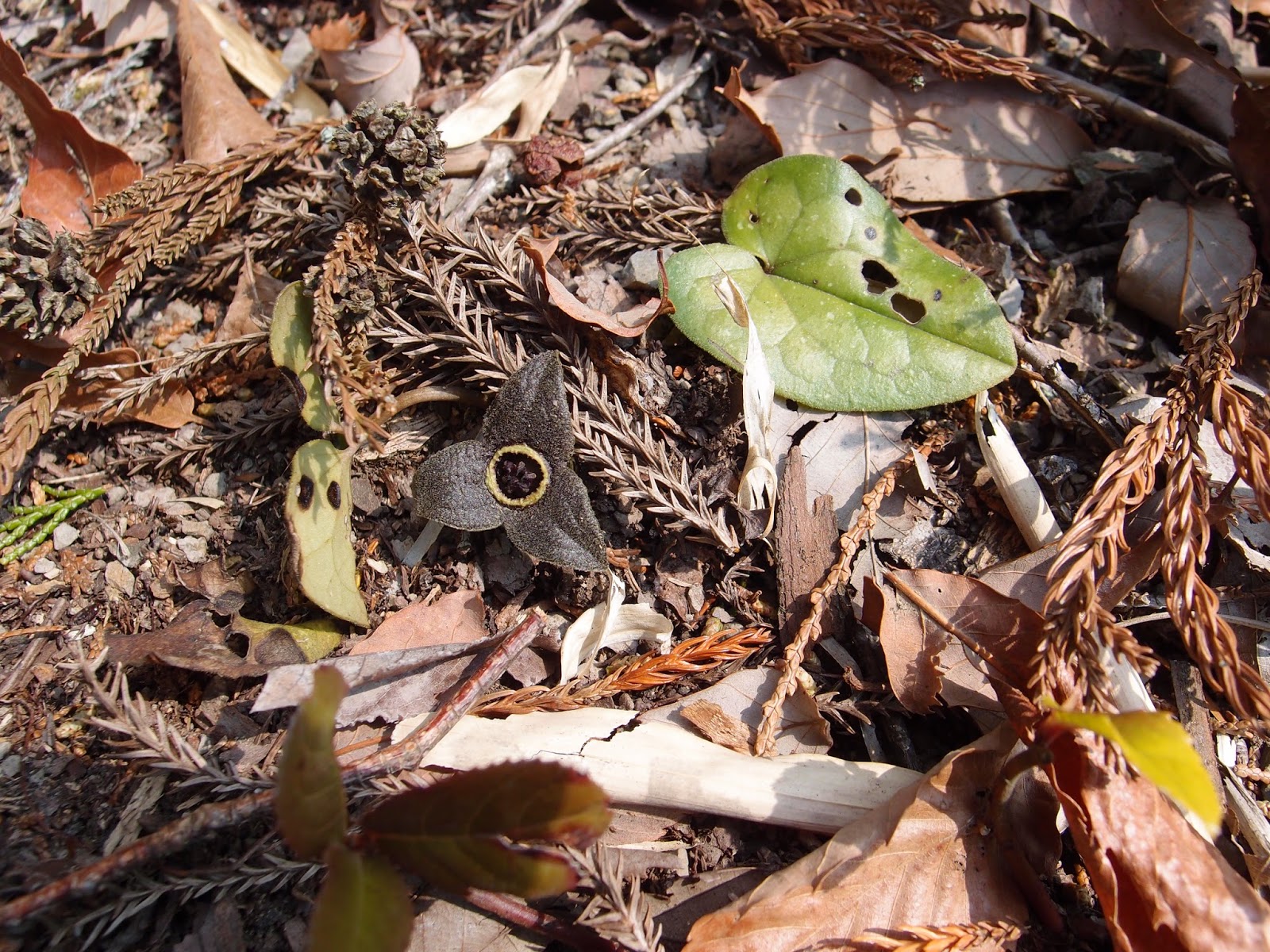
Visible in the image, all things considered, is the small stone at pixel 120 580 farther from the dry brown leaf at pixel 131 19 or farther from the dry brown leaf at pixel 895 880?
the dry brown leaf at pixel 131 19

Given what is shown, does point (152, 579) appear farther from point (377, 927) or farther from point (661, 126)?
point (661, 126)

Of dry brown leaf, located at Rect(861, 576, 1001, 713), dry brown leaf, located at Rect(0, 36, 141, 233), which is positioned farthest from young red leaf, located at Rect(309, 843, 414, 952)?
dry brown leaf, located at Rect(0, 36, 141, 233)

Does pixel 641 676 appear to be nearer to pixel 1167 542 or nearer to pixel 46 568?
pixel 1167 542

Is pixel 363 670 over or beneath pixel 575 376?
beneath

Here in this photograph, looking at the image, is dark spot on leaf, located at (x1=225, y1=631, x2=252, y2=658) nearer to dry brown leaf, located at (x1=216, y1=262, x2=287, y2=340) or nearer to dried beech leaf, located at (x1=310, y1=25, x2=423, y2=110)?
dry brown leaf, located at (x1=216, y1=262, x2=287, y2=340)

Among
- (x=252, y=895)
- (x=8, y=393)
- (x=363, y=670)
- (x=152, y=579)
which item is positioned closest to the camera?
(x=252, y=895)

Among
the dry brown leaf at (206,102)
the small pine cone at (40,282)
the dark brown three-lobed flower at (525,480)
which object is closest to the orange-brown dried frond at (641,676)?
the dark brown three-lobed flower at (525,480)

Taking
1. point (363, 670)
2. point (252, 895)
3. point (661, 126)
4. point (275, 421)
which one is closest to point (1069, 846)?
point (363, 670)
